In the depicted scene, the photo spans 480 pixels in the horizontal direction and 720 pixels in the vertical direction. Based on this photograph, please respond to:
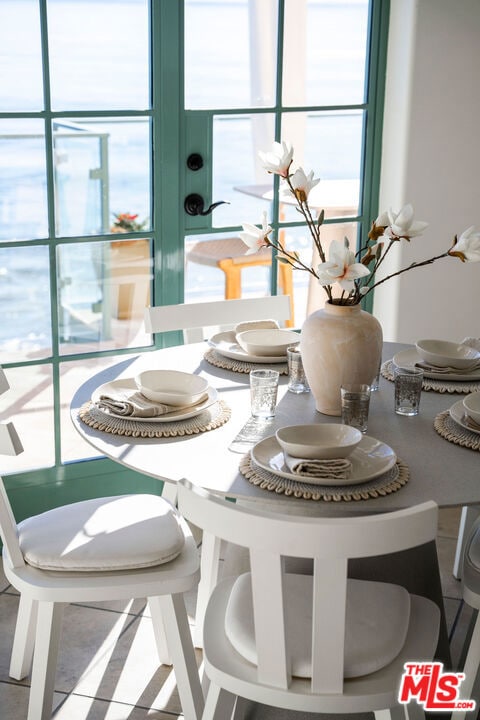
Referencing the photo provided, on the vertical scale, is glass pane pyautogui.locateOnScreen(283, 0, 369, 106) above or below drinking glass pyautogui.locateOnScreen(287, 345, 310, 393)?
above

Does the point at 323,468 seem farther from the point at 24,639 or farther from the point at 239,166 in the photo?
the point at 239,166

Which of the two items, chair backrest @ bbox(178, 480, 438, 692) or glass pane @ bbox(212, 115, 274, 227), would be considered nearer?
chair backrest @ bbox(178, 480, 438, 692)

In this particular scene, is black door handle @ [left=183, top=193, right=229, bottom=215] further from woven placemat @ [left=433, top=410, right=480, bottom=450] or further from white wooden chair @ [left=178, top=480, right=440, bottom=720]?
white wooden chair @ [left=178, top=480, right=440, bottom=720]

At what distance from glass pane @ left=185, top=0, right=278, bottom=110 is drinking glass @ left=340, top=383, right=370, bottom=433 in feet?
4.94

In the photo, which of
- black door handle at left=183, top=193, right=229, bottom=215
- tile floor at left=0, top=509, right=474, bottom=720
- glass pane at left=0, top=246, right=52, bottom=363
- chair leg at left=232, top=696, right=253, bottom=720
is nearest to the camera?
chair leg at left=232, top=696, right=253, bottom=720

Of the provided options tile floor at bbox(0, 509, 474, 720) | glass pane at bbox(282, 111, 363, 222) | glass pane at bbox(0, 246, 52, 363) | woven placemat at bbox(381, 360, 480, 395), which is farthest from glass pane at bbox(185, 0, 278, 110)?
tile floor at bbox(0, 509, 474, 720)

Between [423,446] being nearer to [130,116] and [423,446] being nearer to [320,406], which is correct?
[320,406]

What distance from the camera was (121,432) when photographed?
196 centimetres

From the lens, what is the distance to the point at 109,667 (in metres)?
2.40

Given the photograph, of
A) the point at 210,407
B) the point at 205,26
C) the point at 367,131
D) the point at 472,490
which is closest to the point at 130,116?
the point at 205,26

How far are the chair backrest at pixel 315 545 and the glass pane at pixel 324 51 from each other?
2136 millimetres

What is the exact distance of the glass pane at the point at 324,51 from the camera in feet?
10.5

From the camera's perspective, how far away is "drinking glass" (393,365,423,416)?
6.71 ft

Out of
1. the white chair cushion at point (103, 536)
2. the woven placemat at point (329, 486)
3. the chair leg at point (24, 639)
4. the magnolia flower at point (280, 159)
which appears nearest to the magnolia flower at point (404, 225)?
the magnolia flower at point (280, 159)
